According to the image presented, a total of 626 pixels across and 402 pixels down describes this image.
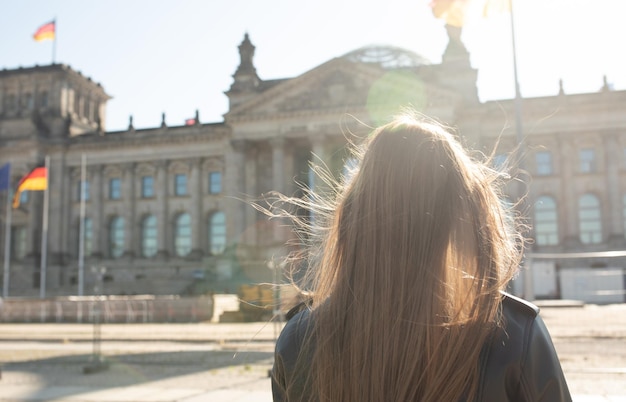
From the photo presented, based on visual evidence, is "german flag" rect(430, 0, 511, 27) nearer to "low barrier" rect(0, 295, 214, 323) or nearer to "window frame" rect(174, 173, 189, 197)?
"low barrier" rect(0, 295, 214, 323)

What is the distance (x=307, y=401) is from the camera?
2.11 metres

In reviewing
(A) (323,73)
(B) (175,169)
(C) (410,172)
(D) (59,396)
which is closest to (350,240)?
(C) (410,172)

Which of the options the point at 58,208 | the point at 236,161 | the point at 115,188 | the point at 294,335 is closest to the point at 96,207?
the point at 115,188

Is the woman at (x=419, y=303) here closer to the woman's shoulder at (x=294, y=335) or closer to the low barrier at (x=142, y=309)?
the woman's shoulder at (x=294, y=335)

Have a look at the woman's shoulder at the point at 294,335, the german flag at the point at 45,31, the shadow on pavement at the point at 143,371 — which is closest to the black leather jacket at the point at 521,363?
the woman's shoulder at the point at 294,335

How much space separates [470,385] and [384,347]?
0.93ft

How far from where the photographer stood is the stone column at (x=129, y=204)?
59812mm

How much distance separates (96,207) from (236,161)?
18234 millimetres

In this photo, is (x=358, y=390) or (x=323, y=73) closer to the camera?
Result: (x=358, y=390)

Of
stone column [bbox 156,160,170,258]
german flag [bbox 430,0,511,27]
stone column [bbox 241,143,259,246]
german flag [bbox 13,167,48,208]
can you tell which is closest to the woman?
german flag [bbox 430,0,511,27]

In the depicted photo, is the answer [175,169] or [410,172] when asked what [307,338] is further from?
[175,169]

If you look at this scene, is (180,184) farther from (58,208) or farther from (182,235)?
(58,208)

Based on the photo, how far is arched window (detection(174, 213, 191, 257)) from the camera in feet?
194

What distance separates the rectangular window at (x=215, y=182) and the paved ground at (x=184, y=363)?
106ft
